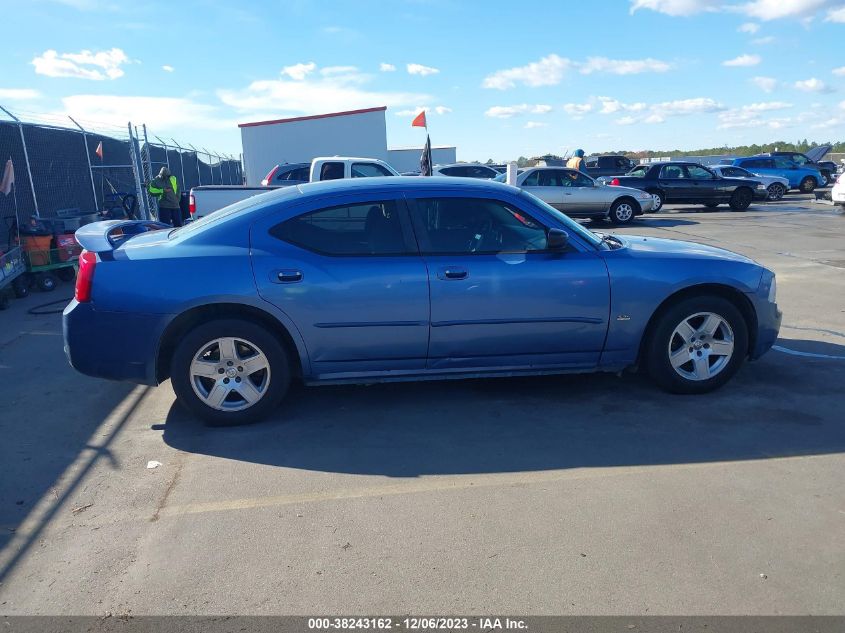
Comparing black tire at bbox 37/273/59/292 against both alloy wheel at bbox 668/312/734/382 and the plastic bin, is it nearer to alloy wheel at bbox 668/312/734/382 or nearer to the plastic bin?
the plastic bin

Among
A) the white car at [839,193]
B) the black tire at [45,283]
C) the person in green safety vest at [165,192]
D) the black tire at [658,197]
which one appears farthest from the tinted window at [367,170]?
the white car at [839,193]

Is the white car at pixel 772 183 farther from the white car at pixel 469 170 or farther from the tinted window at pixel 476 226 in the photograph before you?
the tinted window at pixel 476 226

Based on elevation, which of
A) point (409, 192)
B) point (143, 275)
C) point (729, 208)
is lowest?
point (729, 208)

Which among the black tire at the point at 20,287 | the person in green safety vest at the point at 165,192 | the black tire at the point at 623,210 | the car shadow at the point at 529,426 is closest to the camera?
the car shadow at the point at 529,426

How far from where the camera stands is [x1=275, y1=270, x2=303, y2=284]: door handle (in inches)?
170

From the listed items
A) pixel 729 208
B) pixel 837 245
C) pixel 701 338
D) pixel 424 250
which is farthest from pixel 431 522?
pixel 729 208

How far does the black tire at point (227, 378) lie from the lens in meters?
4.31

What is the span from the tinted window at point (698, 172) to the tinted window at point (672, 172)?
264 millimetres

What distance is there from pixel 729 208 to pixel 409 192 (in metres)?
20.8

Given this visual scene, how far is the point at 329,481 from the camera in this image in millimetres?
3689

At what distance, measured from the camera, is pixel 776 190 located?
24688 millimetres

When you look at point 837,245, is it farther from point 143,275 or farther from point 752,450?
point 143,275

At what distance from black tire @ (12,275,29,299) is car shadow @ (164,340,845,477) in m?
6.11

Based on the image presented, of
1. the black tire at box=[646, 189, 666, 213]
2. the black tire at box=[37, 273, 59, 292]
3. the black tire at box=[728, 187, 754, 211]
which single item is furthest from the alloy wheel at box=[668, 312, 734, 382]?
the black tire at box=[728, 187, 754, 211]
